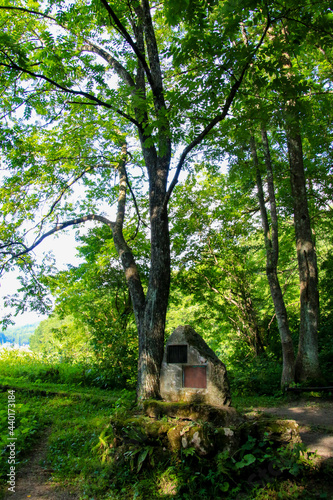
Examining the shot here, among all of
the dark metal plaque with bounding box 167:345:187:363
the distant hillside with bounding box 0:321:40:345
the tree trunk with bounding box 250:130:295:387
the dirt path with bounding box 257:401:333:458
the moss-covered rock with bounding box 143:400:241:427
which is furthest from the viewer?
the distant hillside with bounding box 0:321:40:345

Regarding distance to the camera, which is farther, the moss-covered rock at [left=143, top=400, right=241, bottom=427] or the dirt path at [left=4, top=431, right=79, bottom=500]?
the moss-covered rock at [left=143, top=400, right=241, bottom=427]

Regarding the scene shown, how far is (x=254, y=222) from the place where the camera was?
39.6 ft

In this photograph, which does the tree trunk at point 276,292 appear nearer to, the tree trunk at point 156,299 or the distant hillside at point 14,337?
the tree trunk at point 156,299

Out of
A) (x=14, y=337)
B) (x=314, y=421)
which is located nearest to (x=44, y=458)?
(x=314, y=421)

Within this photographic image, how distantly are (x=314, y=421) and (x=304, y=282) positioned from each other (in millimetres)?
3537

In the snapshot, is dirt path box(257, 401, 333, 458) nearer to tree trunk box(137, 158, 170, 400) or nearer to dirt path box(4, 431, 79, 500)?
tree trunk box(137, 158, 170, 400)

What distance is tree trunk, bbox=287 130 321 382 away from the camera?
795 centimetres

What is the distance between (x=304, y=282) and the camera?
328 inches

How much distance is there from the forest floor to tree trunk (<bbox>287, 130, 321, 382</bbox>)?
1736 mm

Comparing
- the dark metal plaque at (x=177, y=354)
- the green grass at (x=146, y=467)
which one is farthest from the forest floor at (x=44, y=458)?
the dark metal plaque at (x=177, y=354)

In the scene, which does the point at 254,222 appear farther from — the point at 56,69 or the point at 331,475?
the point at 331,475

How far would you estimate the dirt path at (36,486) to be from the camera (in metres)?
3.78

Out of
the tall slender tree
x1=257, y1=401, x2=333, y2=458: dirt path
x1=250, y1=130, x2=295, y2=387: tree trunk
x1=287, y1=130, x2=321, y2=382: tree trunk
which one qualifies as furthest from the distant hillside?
x1=287, y1=130, x2=321, y2=382: tree trunk

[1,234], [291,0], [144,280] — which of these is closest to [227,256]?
[144,280]
